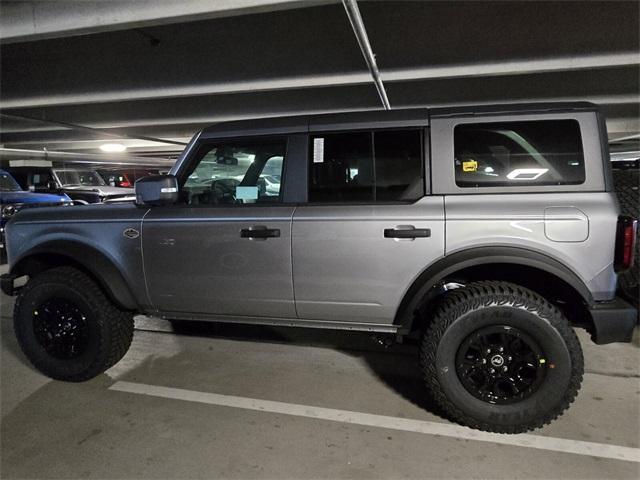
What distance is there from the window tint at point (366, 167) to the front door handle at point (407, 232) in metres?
0.22

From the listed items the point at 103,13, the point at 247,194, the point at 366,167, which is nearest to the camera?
the point at 366,167

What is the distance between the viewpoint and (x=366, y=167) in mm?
2990

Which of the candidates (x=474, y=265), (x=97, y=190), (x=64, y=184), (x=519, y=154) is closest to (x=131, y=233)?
(x=474, y=265)

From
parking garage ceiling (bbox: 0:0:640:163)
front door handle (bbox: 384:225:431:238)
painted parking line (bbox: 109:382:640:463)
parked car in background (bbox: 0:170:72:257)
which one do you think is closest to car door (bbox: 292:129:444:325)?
front door handle (bbox: 384:225:431:238)

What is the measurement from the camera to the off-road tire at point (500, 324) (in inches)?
105

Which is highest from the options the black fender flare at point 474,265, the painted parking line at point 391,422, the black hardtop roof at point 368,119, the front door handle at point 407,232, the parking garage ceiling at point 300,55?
the parking garage ceiling at point 300,55

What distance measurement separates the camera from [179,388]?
3461 millimetres

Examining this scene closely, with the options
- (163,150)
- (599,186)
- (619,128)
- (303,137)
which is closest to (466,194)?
(599,186)

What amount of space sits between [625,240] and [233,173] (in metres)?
2.70

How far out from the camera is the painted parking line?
2.64 meters

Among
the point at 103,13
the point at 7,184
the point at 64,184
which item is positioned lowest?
the point at 7,184

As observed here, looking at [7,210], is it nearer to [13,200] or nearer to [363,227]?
[13,200]

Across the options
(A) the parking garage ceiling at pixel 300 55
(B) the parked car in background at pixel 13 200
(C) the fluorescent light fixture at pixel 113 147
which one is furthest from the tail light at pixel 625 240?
(C) the fluorescent light fixture at pixel 113 147

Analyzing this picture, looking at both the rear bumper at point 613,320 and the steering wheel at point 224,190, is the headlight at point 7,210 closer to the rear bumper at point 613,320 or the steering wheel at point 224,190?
the steering wheel at point 224,190
